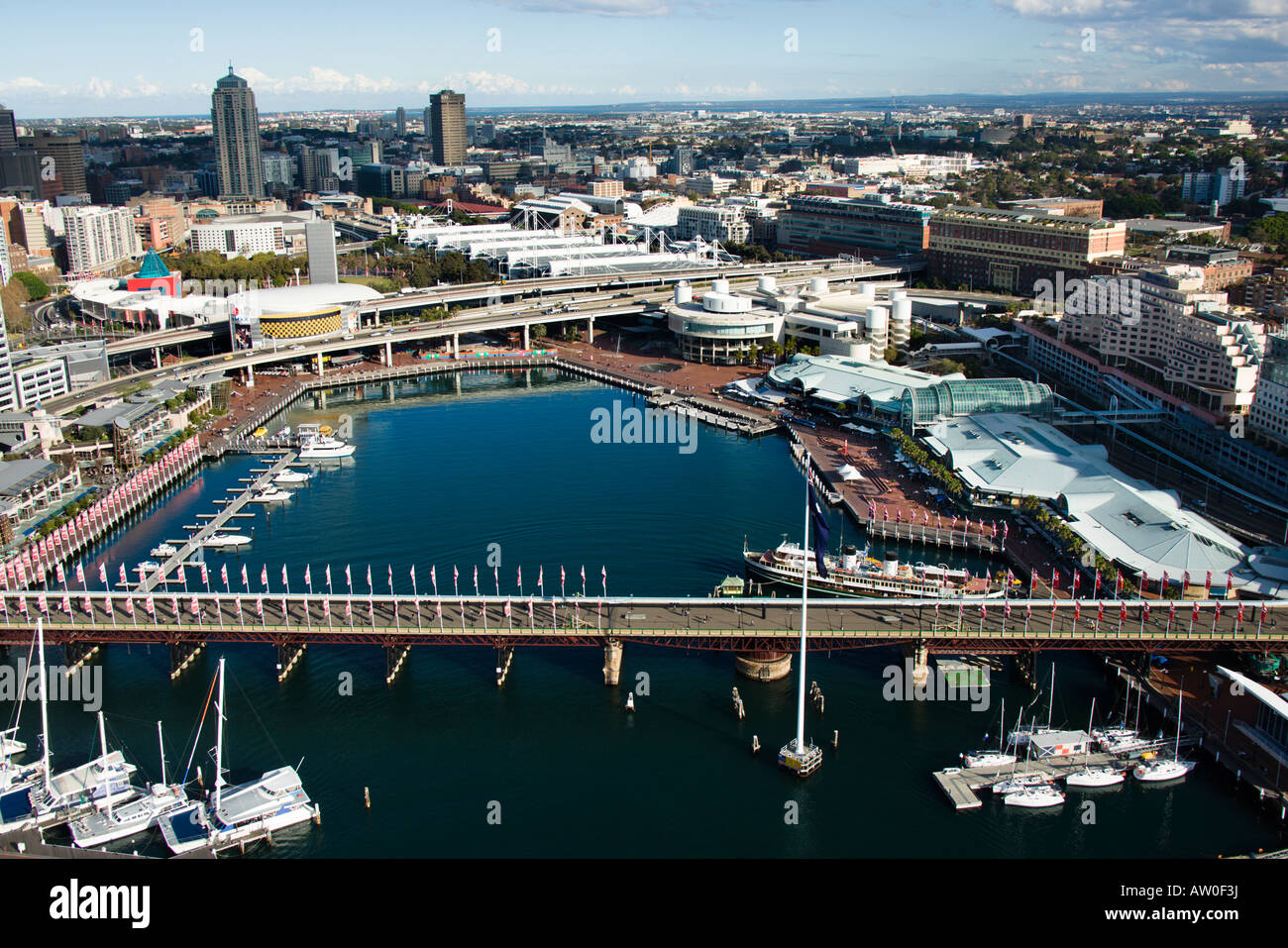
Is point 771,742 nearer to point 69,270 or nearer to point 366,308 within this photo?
point 366,308

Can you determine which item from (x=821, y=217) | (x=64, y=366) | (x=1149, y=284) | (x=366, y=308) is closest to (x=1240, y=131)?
(x=821, y=217)

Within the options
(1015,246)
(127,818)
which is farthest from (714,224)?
(127,818)

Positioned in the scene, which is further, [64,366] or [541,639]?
[64,366]

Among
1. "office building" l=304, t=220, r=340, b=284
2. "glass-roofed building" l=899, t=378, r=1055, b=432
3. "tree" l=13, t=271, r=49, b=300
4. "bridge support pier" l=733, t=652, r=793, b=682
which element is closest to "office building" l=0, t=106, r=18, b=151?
"tree" l=13, t=271, r=49, b=300

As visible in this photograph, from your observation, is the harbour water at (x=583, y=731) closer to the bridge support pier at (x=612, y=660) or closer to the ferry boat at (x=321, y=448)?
the bridge support pier at (x=612, y=660)

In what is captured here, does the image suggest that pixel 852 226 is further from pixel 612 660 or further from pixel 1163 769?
pixel 1163 769

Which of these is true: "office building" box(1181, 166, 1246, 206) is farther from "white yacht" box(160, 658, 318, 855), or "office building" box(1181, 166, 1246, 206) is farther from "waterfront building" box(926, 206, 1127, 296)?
"white yacht" box(160, 658, 318, 855)
